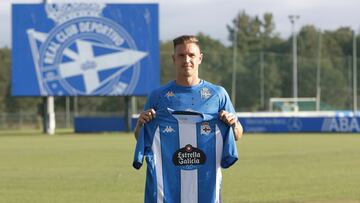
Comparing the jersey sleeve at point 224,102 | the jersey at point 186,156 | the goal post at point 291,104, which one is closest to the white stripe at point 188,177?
the jersey at point 186,156

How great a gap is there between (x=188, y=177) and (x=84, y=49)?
170 ft

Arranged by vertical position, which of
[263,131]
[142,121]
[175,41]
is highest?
[175,41]

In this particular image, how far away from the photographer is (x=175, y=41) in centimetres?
645

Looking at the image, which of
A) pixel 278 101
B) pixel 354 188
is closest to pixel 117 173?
pixel 354 188

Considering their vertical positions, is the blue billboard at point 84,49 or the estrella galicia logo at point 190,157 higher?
the blue billboard at point 84,49

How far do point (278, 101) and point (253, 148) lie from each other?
4629cm

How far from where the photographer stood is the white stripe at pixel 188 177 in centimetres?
658

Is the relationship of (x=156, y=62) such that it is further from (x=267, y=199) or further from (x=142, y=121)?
(x=142, y=121)

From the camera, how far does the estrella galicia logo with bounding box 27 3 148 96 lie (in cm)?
5784

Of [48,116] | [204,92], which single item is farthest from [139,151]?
[48,116]

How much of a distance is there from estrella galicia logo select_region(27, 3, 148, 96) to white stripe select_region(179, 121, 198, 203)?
51.3m

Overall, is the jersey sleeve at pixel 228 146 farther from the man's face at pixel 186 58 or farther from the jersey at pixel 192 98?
the man's face at pixel 186 58

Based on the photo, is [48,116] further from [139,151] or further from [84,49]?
[139,151]

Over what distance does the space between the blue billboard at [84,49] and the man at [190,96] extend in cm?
5135
